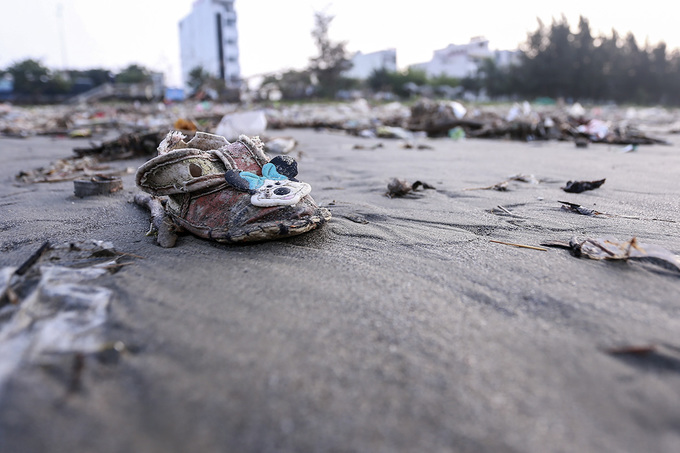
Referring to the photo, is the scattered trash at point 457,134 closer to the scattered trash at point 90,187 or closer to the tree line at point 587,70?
the scattered trash at point 90,187

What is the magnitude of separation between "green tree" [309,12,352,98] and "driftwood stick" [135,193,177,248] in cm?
2257

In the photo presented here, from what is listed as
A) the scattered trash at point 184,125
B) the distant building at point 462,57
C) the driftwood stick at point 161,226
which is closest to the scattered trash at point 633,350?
the driftwood stick at point 161,226

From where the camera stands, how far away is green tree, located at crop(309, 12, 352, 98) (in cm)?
2389

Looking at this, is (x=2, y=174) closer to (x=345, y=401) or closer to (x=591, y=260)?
(x=345, y=401)

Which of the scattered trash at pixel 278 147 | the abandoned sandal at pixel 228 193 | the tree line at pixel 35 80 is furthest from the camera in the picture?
the tree line at pixel 35 80

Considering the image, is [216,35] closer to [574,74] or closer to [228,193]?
[574,74]

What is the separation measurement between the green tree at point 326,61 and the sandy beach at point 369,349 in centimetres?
2318

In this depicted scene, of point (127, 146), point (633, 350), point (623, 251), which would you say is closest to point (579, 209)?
point (623, 251)

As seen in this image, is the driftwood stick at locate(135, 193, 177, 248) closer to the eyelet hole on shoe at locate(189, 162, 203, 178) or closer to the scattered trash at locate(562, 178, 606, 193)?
the eyelet hole on shoe at locate(189, 162, 203, 178)

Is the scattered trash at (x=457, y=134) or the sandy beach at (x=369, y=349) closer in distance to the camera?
the sandy beach at (x=369, y=349)

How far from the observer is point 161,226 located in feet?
5.96

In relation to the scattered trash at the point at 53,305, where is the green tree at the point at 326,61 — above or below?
above

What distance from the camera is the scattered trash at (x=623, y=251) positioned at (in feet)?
4.68

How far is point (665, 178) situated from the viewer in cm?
322
